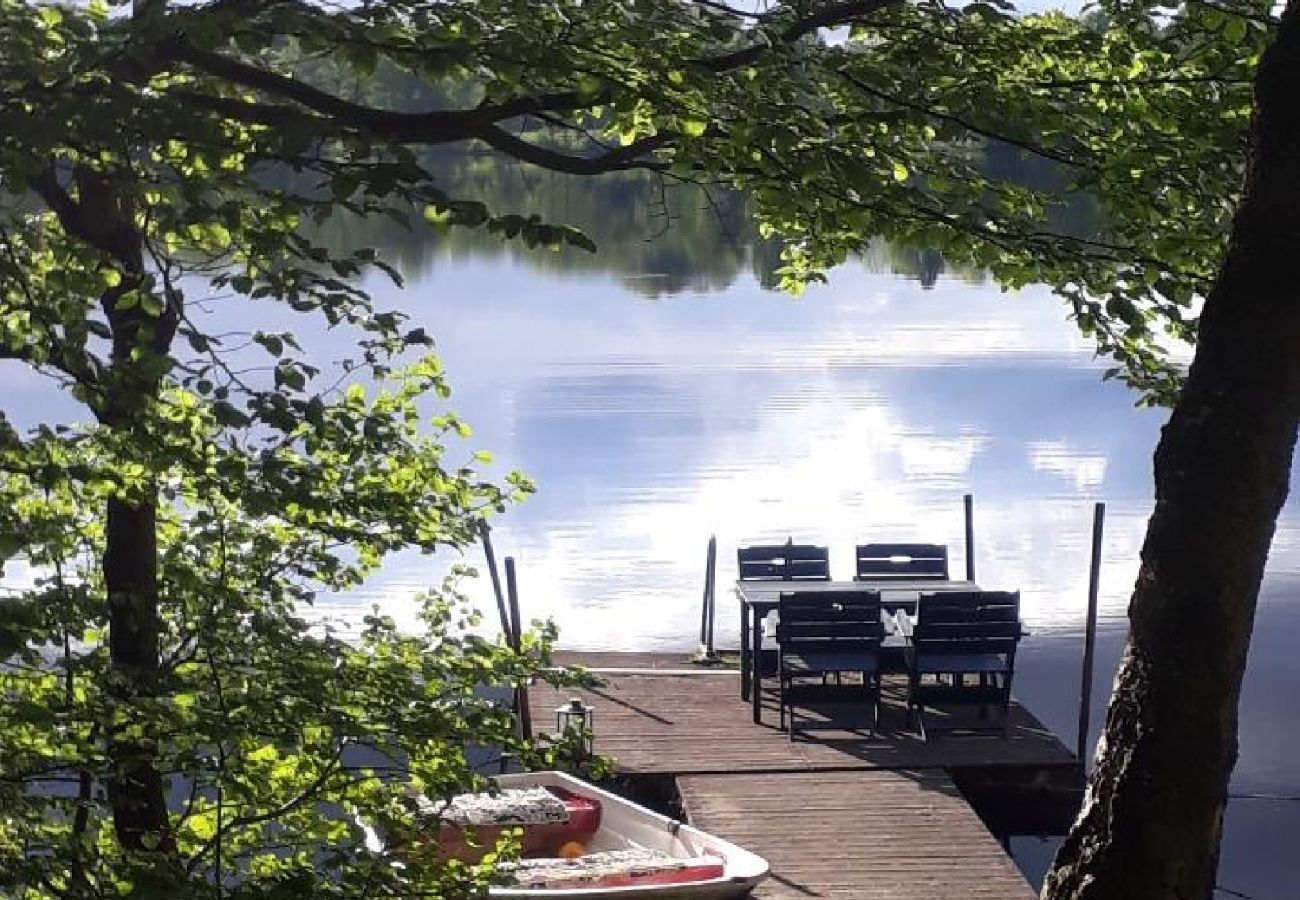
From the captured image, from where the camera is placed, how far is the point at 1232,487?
399cm

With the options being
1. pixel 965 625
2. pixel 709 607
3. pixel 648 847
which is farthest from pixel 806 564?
pixel 648 847

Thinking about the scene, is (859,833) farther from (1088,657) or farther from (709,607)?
(709,607)

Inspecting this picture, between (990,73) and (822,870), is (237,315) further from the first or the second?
(990,73)

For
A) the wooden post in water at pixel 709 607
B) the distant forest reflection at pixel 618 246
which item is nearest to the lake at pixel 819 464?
the wooden post in water at pixel 709 607

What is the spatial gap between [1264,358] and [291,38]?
2.24m

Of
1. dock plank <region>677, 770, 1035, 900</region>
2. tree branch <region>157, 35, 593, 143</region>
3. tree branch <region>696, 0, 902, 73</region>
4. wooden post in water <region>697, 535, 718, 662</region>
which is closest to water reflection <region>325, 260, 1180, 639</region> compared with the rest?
wooden post in water <region>697, 535, 718, 662</region>

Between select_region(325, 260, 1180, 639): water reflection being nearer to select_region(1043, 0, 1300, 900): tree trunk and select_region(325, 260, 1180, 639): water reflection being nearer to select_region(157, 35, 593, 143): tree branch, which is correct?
select_region(157, 35, 593, 143): tree branch

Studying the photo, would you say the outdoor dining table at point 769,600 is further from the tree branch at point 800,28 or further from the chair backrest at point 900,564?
the tree branch at point 800,28

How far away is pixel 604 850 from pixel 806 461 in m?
17.6

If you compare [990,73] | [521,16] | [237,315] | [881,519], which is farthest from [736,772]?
[237,315]

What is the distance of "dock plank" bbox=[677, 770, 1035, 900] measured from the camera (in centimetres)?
977

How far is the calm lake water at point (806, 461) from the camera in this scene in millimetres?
17953

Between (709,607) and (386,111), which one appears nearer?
(386,111)

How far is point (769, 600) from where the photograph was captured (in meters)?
12.9
